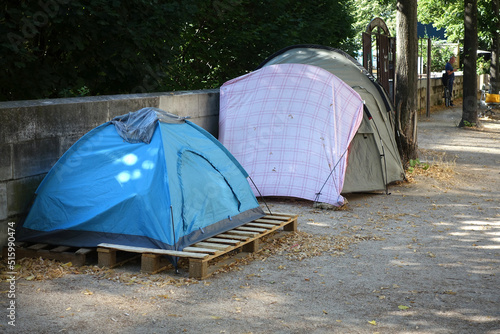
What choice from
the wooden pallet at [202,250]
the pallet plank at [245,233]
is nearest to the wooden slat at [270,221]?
the wooden pallet at [202,250]

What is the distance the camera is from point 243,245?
6.56 m

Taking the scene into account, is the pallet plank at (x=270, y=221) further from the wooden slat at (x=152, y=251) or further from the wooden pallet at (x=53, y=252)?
the wooden pallet at (x=53, y=252)

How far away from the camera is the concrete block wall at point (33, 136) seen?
20.2 ft

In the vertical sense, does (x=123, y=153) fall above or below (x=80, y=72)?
below

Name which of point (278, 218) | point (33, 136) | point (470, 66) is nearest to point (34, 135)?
point (33, 136)

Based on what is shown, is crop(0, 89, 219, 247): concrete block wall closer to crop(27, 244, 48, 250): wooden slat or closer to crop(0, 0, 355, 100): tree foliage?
crop(27, 244, 48, 250): wooden slat

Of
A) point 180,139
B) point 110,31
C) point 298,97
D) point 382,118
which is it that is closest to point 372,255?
point 180,139

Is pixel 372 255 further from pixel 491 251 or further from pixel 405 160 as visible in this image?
pixel 405 160

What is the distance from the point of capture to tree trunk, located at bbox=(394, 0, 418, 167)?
38.4 ft

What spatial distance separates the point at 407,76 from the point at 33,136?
7.64 m

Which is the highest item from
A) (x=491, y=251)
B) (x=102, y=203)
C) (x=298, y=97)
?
(x=298, y=97)

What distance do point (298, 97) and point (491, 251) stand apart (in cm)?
359

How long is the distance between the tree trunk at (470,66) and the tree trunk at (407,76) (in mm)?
7247

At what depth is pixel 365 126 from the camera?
948 centimetres
